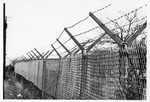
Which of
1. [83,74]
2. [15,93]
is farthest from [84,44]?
[15,93]

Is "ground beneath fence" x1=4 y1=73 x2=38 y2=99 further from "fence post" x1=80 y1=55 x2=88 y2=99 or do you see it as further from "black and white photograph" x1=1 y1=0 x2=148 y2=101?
"fence post" x1=80 y1=55 x2=88 y2=99

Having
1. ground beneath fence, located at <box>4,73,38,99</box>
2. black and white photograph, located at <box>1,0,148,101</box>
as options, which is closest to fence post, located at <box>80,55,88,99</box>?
black and white photograph, located at <box>1,0,148,101</box>

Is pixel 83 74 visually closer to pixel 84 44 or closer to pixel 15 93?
pixel 84 44

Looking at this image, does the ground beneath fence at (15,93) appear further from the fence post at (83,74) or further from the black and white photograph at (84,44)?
the fence post at (83,74)

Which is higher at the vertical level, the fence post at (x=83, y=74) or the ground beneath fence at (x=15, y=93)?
the fence post at (x=83, y=74)

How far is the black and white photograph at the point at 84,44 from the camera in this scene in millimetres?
2307

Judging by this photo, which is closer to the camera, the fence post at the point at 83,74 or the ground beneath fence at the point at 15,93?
the fence post at the point at 83,74

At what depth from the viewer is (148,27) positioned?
3.06m

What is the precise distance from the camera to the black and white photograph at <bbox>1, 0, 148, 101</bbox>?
2.31 metres

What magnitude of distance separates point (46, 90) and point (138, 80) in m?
3.10

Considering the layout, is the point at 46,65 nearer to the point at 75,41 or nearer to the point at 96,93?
the point at 75,41

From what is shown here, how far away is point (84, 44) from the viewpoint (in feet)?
10.1

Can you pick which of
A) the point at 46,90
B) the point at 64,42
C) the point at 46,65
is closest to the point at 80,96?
the point at 64,42

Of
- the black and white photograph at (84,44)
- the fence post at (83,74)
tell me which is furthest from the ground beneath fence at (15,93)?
the fence post at (83,74)
